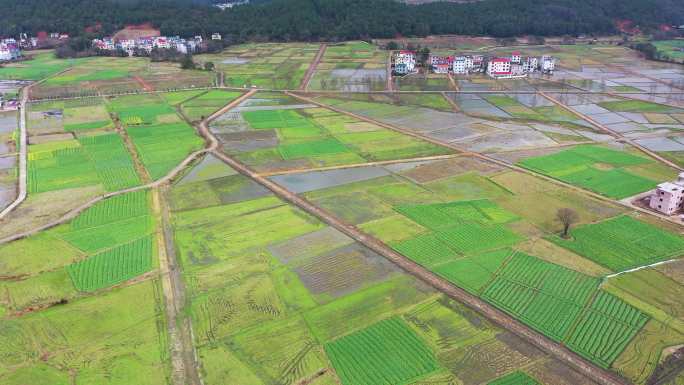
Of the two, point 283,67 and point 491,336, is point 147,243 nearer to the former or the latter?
point 491,336

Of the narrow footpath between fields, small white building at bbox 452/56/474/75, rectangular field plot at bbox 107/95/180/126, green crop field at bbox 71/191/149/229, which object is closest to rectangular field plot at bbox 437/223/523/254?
green crop field at bbox 71/191/149/229

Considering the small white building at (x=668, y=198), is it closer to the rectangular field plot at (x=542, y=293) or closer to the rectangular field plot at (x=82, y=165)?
the rectangular field plot at (x=542, y=293)

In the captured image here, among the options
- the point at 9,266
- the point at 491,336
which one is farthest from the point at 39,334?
the point at 491,336

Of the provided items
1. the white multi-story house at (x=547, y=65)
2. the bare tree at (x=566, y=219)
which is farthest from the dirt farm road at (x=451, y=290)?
the white multi-story house at (x=547, y=65)

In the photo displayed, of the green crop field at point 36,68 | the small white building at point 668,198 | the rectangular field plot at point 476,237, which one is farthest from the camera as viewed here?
the green crop field at point 36,68

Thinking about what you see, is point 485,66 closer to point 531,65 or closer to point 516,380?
point 531,65

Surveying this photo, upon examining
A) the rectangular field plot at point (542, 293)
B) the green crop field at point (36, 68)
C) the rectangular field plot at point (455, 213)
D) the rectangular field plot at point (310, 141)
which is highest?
the green crop field at point (36, 68)

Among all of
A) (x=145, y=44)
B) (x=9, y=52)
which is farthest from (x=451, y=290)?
(x=9, y=52)
